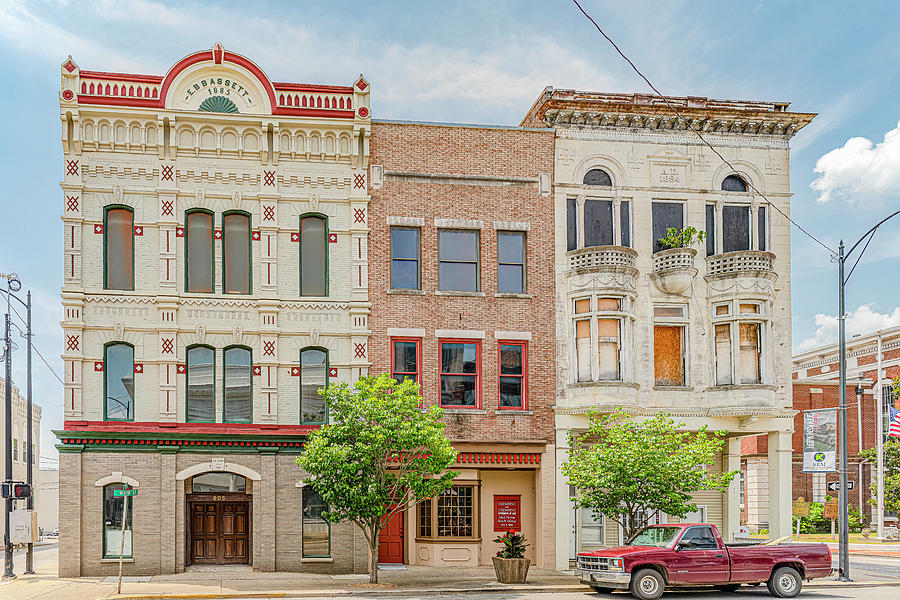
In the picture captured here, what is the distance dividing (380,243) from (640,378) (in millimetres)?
8791

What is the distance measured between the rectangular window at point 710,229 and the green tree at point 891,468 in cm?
2531

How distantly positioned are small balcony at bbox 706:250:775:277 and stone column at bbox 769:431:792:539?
496 centimetres

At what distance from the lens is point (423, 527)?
27703 millimetres

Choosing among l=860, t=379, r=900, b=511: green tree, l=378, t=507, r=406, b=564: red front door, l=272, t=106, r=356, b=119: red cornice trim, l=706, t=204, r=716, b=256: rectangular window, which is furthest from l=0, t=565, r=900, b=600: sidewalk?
l=860, t=379, r=900, b=511: green tree

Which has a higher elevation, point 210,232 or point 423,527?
point 210,232

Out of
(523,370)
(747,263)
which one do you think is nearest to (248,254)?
(523,370)

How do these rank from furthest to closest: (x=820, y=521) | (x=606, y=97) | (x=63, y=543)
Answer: (x=820, y=521), (x=606, y=97), (x=63, y=543)

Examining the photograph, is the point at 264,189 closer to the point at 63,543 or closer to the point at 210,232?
the point at 210,232

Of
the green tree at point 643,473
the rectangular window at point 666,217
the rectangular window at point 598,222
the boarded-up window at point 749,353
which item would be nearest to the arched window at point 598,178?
the rectangular window at point 598,222

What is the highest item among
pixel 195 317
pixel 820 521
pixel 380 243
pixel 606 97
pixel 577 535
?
pixel 606 97

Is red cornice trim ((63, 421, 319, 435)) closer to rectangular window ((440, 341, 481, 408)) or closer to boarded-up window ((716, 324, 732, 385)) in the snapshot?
rectangular window ((440, 341, 481, 408))

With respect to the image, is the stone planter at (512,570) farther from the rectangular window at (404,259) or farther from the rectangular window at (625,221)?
the rectangular window at (625,221)

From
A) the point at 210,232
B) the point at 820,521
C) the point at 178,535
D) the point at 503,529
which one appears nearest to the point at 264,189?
the point at 210,232

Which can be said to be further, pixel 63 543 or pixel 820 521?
pixel 820 521
